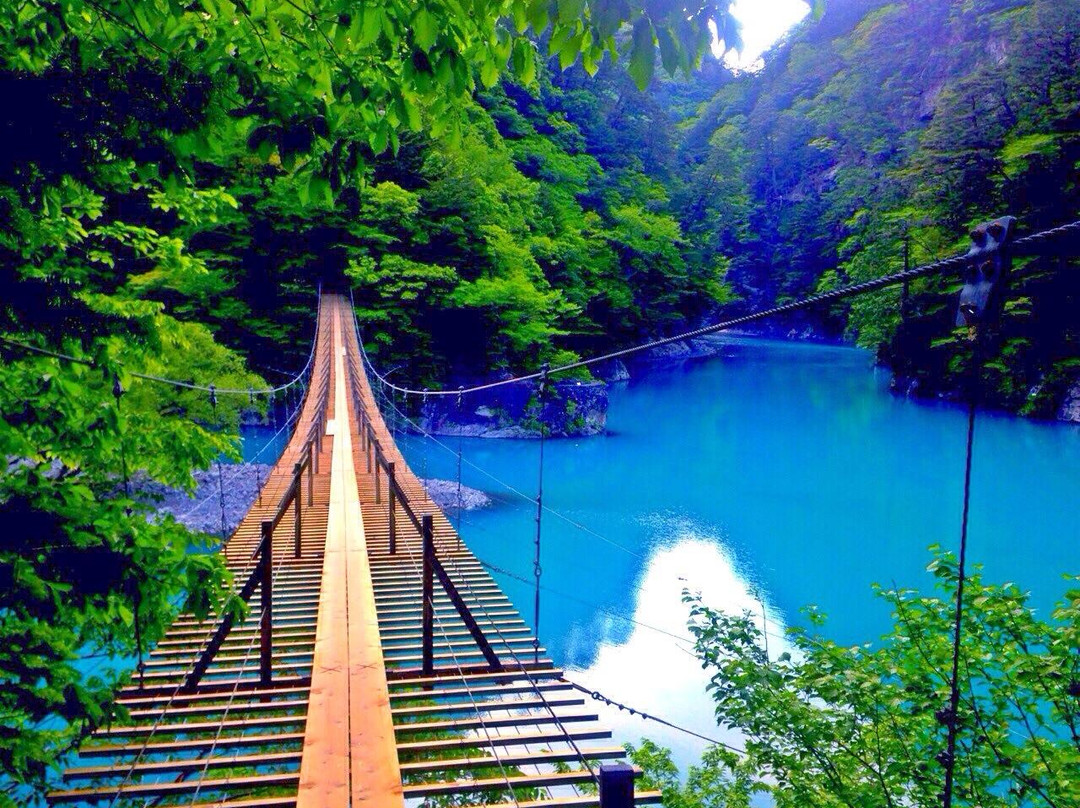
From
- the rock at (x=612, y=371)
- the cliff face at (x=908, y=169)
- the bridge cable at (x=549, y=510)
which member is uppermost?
the cliff face at (x=908, y=169)

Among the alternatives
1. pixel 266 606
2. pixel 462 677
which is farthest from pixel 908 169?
pixel 266 606

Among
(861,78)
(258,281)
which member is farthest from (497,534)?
(861,78)

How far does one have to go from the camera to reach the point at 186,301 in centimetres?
1534

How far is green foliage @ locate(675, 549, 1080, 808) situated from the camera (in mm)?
3135

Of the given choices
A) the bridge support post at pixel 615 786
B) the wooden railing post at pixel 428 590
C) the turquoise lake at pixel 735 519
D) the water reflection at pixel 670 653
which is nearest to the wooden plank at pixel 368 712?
the wooden railing post at pixel 428 590

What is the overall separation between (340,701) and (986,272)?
1.80 meters

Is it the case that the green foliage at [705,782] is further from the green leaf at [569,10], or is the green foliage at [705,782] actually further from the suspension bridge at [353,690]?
the green leaf at [569,10]

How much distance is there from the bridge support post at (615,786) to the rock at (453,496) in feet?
34.5

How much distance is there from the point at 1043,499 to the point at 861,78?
86.2ft

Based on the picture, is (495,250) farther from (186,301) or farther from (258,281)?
(186,301)

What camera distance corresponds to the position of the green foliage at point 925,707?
3.13m

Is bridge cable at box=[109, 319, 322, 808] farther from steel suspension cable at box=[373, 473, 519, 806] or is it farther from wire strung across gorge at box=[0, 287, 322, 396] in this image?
wire strung across gorge at box=[0, 287, 322, 396]

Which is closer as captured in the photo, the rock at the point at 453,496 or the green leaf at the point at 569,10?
the green leaf at the point at 569,10

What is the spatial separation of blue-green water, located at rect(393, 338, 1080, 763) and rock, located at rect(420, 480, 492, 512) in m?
0.29
